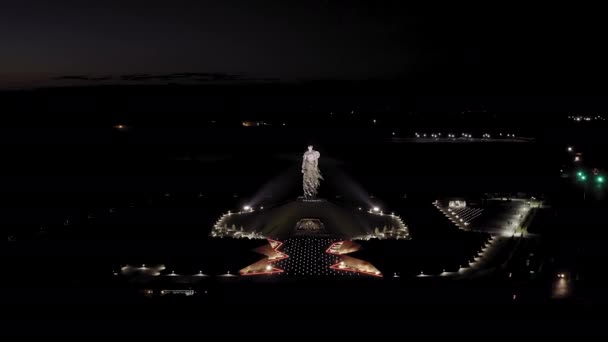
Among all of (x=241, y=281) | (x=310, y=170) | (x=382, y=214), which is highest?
(x=310, y=170)

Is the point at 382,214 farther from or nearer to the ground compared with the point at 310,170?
nearer to the ground

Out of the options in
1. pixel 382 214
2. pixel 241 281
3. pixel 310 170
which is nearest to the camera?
pixel 241 281

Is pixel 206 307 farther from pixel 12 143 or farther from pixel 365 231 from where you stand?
pixel 12 143

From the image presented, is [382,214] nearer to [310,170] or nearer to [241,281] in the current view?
[310,170]

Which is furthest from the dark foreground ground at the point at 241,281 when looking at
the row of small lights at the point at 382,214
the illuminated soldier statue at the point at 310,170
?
the illuminated soldier statue at the point at 310,170

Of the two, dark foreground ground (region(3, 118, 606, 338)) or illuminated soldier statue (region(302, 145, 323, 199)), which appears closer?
dark foreground ground (region(3, 118, 606, 338))

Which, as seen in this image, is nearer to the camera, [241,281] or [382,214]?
[241,281]

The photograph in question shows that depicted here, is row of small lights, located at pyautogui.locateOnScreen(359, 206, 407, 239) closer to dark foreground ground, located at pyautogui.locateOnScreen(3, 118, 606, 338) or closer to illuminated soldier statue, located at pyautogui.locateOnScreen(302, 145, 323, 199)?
dark foreground ground, located at pyautogui.locateOnScreen(3, 118, 606, 338)

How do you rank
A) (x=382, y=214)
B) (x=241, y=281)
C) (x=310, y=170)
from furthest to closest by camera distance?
(x=382, y=214) < (x=310, y=170) < (x=241, y=281)

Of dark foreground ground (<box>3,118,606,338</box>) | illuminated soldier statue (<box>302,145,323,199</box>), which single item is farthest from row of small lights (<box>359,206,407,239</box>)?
illuminated soldier statue (<box>302,145,323,199</box>)

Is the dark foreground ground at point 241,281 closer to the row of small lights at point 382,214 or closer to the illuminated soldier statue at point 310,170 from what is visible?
the row of small lights at point 382,214

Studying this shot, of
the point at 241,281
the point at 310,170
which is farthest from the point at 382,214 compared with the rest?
the point at 241,281
